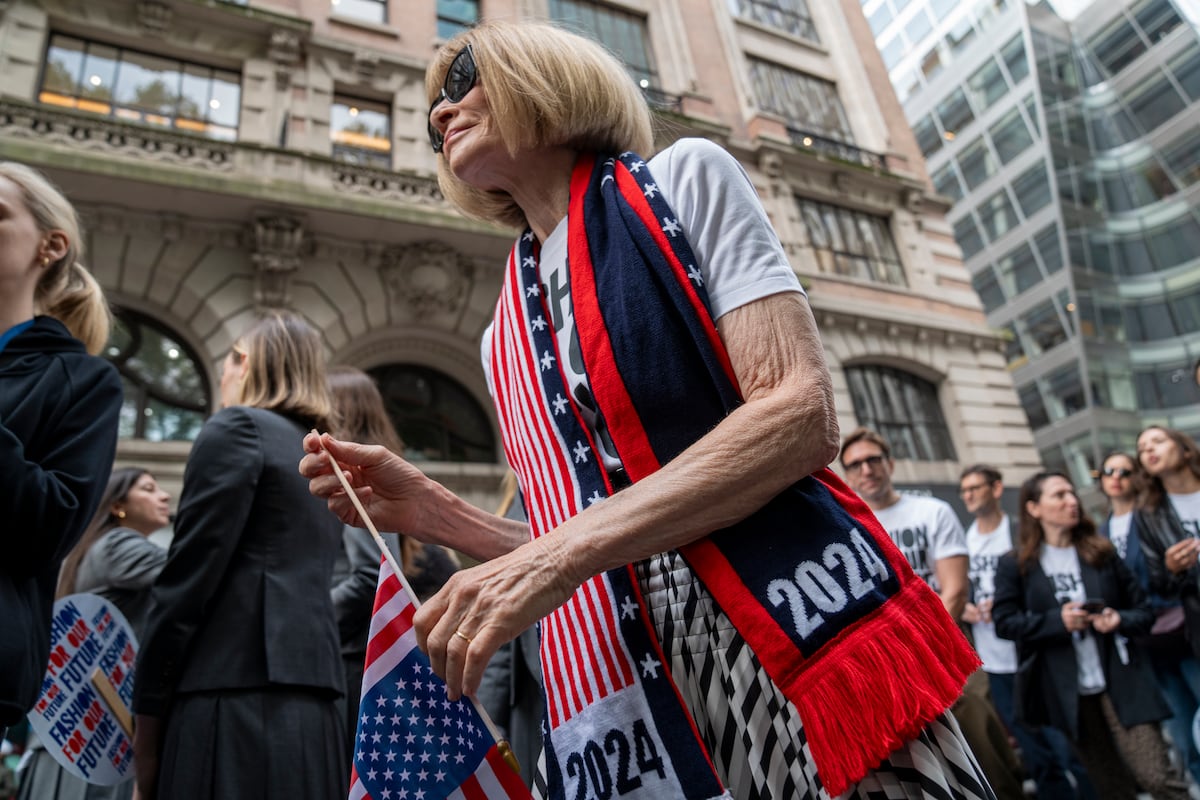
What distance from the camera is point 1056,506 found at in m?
5.00

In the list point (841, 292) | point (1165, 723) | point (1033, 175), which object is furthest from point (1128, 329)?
point (1165, 723)

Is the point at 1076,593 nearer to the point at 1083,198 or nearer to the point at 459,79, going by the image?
the point at 459,79

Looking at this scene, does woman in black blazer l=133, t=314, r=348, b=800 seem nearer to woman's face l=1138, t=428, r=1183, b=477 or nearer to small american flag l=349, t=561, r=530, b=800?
small american flag l=349, t=561, r=530, b=800

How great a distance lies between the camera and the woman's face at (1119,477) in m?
5.25

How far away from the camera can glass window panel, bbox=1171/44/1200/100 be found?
89.9 feet

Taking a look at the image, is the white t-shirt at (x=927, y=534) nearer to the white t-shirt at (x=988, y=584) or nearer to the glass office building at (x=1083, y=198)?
the white t-shirt at (x=988, y=584)

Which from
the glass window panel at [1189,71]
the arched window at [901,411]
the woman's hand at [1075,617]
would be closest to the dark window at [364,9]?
the arched window at [901,411]

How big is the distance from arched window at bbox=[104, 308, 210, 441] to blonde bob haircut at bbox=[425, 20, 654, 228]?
943 centimetres

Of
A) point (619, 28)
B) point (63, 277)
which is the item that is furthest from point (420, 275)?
point (619, 28)

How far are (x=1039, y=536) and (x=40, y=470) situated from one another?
220 inches

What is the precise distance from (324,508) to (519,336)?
144 cm

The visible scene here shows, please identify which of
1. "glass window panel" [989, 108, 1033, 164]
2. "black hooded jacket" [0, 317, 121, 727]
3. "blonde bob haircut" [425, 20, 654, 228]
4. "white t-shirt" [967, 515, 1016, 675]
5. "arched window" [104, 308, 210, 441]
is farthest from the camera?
"glass window panel" [989, 108, 1033, 164]

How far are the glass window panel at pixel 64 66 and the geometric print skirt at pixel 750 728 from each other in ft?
41.1

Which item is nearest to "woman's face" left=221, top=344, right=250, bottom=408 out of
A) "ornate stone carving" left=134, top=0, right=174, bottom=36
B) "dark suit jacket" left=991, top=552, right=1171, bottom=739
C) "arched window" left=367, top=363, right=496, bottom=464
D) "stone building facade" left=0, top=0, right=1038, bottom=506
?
"dark suit jacket" left=991, top=552, right=1171, bottom=739
